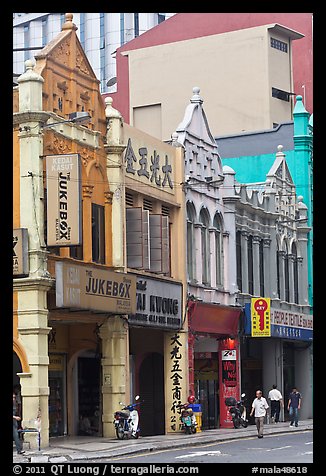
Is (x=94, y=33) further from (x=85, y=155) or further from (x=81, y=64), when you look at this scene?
(x=85, y=155)

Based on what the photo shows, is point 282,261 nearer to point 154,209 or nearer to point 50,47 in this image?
point 154,209

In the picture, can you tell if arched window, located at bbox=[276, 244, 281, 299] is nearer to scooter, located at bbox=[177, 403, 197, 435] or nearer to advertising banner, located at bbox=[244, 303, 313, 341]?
advertising banner, located at bbox=[244, 303, 313, 341]

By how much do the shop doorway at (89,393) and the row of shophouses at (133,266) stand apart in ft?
0.15

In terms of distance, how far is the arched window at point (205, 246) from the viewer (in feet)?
143

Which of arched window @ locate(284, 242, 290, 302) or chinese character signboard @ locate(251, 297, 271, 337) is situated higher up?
arched window @ locate(284, 242, 290, 302)

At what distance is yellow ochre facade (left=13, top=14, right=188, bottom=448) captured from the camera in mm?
31766

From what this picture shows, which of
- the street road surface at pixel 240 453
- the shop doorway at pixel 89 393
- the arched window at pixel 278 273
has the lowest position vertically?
the street road surface at pixel 240 453

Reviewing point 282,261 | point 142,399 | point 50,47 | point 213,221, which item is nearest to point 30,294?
point 50,47

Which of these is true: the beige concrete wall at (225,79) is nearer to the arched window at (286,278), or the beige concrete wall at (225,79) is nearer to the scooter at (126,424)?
the arched window at (286,278)

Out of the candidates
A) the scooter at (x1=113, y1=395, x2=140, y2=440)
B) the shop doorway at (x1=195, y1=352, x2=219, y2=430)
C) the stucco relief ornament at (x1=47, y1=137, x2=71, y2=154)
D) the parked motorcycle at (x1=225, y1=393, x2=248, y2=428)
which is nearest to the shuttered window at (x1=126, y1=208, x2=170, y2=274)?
the stucco relief ornament at (x1=47, y1=137, x2=71, y2=154)

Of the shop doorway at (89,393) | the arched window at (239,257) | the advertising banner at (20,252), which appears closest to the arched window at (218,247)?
the arched window at (239,257)

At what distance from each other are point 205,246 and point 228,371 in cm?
485

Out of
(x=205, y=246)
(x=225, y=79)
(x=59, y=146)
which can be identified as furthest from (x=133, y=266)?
(x=225, y=79)

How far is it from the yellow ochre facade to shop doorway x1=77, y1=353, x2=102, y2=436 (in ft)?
0.14
